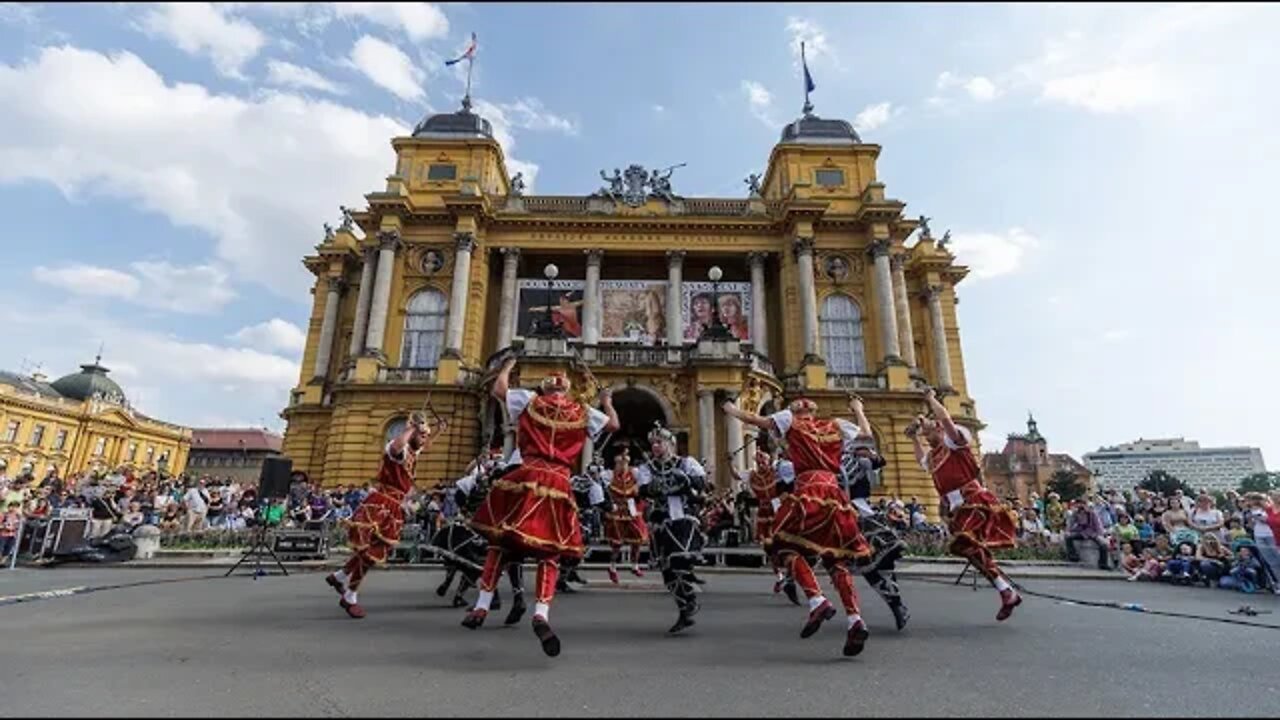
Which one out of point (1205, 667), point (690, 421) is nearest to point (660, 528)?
point (1205, 667)

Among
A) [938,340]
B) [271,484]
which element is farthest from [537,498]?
[938,340]

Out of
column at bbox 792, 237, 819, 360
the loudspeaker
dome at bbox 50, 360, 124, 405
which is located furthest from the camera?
dome at bbox 50, 360, 124, 405

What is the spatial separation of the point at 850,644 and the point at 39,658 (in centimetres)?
617

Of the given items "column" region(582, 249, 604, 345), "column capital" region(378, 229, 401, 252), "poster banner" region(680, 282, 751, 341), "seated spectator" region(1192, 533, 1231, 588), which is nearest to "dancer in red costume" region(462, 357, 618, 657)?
"seated spectator" region(1192, 533, 1231, 588)

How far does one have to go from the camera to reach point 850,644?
4660 millimetres

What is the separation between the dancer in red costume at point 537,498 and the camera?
202 inches

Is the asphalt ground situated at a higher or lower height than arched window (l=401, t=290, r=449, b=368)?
lower

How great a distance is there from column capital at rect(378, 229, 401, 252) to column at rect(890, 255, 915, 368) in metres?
26.5

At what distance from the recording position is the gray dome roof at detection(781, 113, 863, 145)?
36.2 m

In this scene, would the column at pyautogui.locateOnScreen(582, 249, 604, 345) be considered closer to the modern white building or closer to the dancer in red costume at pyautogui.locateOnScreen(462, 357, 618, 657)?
the dancer in red costume at pyautogui.locateOnScreen(462, 357, 618, 657)

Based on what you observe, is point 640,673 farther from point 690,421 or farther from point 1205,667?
point 690,421

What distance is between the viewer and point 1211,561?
40.1 feet

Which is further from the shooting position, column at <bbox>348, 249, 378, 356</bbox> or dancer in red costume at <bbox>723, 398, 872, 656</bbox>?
column at <bbox>348, 249, 378, 356</bbox>

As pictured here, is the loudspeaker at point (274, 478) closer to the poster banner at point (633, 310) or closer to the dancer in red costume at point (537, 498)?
the dancer in red costume at point (537, 498)
